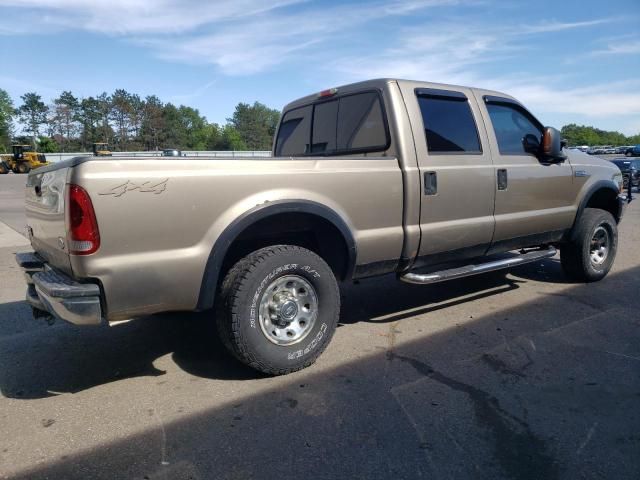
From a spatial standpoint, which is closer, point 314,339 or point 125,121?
point 314,339

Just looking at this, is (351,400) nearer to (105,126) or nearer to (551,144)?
(551,144)

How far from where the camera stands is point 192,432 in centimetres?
264

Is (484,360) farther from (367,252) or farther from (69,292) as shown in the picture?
(69,292)

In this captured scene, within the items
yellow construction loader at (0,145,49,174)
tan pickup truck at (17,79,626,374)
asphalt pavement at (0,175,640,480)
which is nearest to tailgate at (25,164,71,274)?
tan pickup truck at (17,79,626,374)

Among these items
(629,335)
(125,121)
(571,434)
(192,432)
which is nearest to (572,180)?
(629,335)

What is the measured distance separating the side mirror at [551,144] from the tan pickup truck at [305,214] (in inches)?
0.5

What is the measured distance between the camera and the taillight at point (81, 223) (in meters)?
2.61

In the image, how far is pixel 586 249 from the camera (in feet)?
17.6

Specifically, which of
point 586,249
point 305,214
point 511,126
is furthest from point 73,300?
point 586,249

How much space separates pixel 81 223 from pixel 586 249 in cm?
502

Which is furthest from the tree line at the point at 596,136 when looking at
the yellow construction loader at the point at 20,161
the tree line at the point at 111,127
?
the yellow construction loader at the point at 20,161

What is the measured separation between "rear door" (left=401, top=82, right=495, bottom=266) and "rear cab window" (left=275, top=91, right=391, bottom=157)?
11.1 inches

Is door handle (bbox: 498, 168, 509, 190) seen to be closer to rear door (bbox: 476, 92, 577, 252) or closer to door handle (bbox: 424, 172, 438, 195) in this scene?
rear door (bbox: 476, 92, 577, 252)

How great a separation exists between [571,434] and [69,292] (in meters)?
2.78
